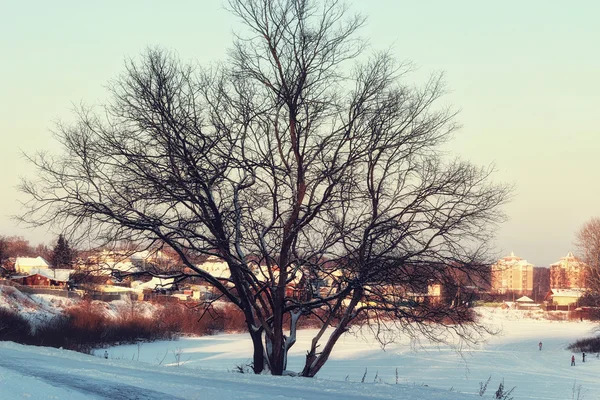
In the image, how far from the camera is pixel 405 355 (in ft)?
172

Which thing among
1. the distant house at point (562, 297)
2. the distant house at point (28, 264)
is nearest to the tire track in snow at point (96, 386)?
the distant house at point (28, 264)

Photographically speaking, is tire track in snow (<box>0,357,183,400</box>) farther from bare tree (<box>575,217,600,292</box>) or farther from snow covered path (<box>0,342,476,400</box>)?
bare tree (<box>575,217,600,292</box>)

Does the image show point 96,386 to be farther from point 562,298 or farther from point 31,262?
point 562,298

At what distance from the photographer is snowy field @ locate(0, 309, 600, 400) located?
355 inches

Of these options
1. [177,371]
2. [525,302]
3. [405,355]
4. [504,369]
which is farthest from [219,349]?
[525,302]

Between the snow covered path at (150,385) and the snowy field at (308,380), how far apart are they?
0.04ft

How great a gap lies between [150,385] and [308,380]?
108 inches

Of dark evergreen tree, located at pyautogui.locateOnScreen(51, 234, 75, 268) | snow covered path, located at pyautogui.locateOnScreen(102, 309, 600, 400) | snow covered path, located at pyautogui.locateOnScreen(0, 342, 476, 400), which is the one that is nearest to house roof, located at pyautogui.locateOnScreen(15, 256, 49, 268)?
snow covered path, located at pyautogui.locateOnScreen(102, 309, 600, 400)

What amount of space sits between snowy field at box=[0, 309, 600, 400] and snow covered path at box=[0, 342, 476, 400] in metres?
0.01

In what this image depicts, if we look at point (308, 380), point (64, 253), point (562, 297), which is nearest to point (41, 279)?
point (64, 253)

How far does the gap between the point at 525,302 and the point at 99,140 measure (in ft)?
550

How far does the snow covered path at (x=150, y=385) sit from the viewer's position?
8258 mm

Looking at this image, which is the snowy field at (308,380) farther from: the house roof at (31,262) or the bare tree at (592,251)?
the house roof at (31,262)

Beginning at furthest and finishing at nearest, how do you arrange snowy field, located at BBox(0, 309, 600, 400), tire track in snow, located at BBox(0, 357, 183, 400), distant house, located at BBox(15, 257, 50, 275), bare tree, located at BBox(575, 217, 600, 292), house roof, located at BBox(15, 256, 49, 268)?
house roof, located at BBox(15, 256, 49, 268) → distant house, located at BBox(15, 257, 50, 275) → bare tree, located at BBox(575, 217, 600, 292) → snowy field, located at BBox(0, 309, 600, 400) → tire track in snow, located at BBox(0, 357, 183, 400)
